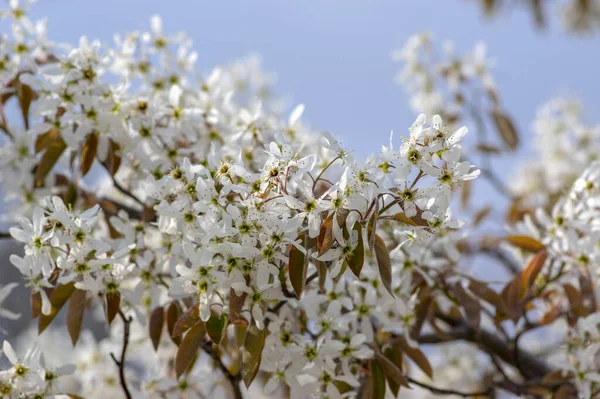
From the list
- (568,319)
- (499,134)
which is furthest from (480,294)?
(499,134)

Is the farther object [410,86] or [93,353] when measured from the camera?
[410,86]

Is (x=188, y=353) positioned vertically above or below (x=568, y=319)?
below

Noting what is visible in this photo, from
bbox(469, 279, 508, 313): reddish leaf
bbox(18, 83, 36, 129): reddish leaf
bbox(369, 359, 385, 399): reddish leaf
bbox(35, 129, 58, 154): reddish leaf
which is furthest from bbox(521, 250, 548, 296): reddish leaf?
bbox(18, 83, 36, 129): reddish leaf

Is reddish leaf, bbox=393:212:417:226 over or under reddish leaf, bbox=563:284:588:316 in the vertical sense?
under

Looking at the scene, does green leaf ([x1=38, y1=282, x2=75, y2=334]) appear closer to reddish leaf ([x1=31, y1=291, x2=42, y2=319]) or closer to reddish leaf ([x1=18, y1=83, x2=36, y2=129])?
reddish leaf ([x1=31, y1=291, x2=42, y2=319])

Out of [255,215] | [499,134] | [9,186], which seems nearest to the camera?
[255,215]

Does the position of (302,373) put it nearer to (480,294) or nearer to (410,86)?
(480,294)

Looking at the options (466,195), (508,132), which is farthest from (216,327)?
(466,195)

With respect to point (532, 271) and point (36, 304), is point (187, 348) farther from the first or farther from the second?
point (532, 271)
